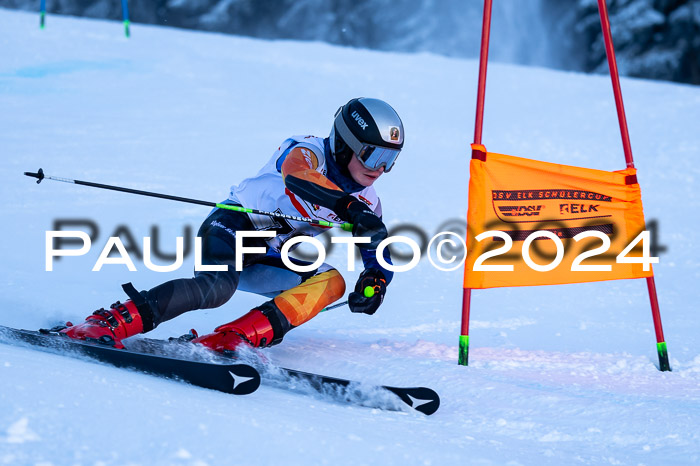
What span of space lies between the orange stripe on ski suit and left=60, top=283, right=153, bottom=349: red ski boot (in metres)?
0.53

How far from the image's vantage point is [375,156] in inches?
126

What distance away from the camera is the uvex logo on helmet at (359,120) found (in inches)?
125

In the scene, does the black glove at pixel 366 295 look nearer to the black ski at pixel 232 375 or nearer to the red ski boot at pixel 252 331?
the red ski boot at pixel 252 331

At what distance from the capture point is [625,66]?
73.0 ft

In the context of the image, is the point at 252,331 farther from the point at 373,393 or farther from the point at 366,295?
the point at 373,393

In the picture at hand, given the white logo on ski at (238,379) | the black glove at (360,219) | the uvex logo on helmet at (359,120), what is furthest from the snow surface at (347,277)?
the uvex logo on helmet at (359,120)

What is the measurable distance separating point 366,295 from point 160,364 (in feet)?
2.95

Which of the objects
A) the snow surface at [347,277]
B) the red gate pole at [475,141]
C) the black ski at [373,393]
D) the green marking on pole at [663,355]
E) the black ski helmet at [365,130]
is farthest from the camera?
the green marking on pole at [663,355]

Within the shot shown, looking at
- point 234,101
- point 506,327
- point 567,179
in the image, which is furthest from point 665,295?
point 234,101

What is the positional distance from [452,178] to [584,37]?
18.4m

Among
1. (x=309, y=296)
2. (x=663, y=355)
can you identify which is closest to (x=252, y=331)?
(x=309, y=296)

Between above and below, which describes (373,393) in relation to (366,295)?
below

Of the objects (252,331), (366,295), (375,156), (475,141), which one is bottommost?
(252,331)

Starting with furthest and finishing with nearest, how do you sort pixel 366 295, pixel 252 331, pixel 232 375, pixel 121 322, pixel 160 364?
pixel 366 295, pixel 252 331, pixel 121 322, pixel 160 364, pixel 232 375
